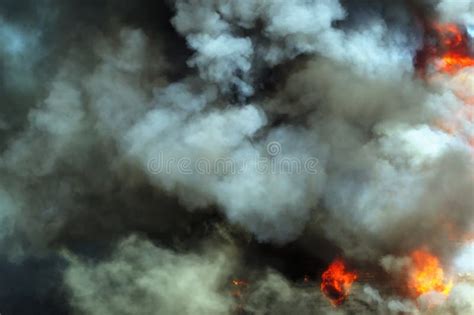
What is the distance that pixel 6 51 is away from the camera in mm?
20094

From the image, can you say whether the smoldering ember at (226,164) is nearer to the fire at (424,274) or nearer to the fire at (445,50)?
the fire at (424,274)

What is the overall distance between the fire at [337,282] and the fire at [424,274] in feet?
6.40

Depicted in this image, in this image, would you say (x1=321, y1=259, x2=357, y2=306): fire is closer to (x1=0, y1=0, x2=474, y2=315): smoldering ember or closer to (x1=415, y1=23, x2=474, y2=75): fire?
(x1=0, y1=0, x2=474, y2=315): smoldering ember

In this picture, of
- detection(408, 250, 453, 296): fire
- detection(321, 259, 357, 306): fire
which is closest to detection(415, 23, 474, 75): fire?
detection(408, 250, 453, 296): fire

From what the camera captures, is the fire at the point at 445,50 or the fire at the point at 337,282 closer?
the fire at the point at 337,282

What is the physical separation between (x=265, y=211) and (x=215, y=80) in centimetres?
473

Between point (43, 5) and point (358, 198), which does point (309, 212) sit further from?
point (43, 5)

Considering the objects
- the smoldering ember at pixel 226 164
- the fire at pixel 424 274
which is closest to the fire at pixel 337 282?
the smoldering ember at pixel 226 164

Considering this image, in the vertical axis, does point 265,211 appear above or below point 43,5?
below

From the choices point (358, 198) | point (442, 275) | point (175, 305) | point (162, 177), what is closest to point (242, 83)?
point (162, 177)

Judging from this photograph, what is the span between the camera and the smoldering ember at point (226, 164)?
1856 centimetres

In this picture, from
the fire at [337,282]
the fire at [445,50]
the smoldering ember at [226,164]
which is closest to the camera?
the smoldering ember at [226,164]

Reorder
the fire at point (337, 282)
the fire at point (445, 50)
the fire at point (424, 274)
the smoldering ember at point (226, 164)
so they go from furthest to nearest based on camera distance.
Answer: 1. the fire at point (445, 50)
2. the fire at point (337, 282)
3. the smoldering ember at point (226, 164)
4. the fire at point (424, 274)

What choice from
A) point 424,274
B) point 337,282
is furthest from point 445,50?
point 337,282
